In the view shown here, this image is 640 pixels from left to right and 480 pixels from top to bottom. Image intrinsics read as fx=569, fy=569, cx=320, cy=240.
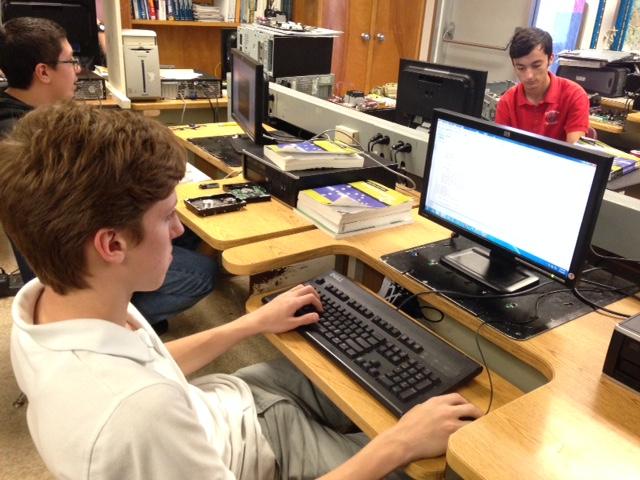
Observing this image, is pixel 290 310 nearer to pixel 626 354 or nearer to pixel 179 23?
A: pixel 626 354

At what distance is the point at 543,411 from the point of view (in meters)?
1.00

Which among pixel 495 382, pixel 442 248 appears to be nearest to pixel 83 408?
pixel 495 382

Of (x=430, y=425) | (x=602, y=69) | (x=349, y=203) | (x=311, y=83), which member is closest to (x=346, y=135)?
(x=349, y=203)

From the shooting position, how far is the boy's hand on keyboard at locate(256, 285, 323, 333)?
133 centimetres

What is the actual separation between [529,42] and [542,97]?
0.97 ft

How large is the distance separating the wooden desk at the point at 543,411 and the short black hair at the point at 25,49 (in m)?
1.33

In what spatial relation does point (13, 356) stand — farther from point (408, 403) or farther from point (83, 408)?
point (408, 403)

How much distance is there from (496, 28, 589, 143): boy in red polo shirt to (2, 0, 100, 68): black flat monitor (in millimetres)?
2442

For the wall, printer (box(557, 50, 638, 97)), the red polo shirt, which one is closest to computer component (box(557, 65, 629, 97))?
printer (box(557, 50, 638, 97))

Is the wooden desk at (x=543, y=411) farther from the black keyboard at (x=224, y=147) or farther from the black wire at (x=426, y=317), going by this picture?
the black keyboard at (x=224, y=147)

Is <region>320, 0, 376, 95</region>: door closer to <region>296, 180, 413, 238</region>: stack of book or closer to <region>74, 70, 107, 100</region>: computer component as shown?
<region>74, 70, 107, 100</region>: computer component

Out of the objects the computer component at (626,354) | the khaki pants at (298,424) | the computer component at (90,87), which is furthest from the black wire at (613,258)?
the computer component at (90,87)

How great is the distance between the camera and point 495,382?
1219 mm

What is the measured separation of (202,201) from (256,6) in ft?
10.7
